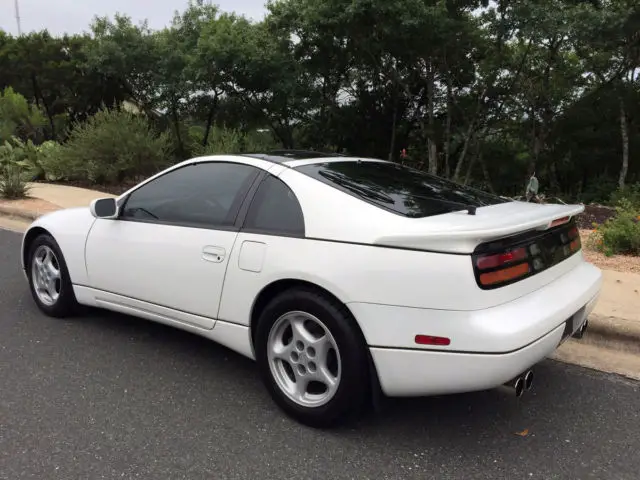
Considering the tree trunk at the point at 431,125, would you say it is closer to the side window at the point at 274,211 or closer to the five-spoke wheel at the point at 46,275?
the five-spoke wheel at the point at 46,275

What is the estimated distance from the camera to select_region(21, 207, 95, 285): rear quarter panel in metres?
4.25

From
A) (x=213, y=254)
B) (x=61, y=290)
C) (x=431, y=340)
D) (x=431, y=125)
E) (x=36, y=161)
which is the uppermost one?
(x=431, y=125)

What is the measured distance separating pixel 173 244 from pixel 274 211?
75 cm

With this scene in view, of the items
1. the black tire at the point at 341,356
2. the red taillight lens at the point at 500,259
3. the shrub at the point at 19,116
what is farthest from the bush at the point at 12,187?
the red taillight lens at the point at 500,259

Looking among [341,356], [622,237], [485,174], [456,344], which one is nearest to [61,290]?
[341,356]

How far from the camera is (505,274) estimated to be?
109 inches

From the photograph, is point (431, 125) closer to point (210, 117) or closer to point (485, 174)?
point (485, 174)

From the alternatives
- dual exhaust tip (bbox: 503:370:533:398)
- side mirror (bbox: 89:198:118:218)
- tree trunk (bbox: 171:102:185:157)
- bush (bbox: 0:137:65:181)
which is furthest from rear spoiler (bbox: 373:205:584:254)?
tree trunk (bbox: 171:102:185:157)

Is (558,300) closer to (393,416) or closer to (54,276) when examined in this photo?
(393,416)

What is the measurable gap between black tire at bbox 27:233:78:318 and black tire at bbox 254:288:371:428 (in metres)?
2.05

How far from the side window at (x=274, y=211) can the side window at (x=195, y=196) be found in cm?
13

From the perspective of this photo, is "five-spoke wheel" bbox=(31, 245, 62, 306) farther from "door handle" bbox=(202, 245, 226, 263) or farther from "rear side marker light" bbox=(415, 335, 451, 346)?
"rear side marker light" bbox=(415, 335, 451, 346)

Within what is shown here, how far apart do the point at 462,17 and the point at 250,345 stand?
11.5 metres

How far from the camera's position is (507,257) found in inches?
110
